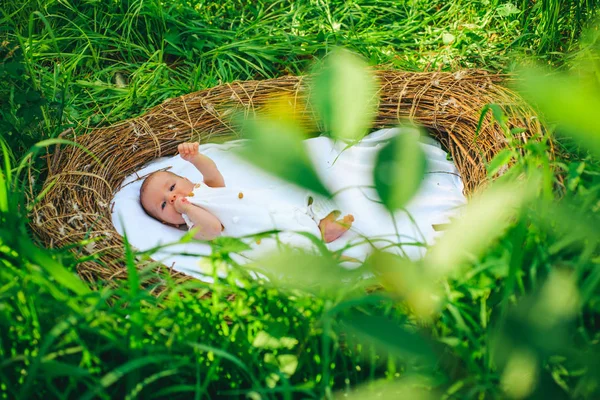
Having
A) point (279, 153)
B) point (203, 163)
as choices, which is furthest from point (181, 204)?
point (279, 153)

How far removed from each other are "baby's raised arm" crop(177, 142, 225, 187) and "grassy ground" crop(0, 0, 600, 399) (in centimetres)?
50

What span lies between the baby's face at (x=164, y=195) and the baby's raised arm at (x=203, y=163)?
3.9 inches

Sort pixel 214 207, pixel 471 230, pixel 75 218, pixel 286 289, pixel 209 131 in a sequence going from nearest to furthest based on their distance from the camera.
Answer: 1. pixel 471 230
2. pixel 286 289
3. pixel 75 218
4. pixel 214 207
5. pixel 209 131

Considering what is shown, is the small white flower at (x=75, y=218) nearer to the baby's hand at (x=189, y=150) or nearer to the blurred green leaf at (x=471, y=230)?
the baby's hand at (x=189, y=150)

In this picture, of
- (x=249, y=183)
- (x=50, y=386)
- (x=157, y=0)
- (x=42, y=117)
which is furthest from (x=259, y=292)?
(x=157, y=0)

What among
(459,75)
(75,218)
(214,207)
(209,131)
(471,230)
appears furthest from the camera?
(209,131)

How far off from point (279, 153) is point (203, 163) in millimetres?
2050

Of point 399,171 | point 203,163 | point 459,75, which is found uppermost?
point 399,171

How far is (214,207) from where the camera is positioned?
2199 mm

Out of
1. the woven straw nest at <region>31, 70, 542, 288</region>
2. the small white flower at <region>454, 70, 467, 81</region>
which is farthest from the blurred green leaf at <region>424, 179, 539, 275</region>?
the small white flower at <region>454, 70, 467, 81</region>

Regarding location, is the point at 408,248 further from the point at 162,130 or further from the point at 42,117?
the point at 42,117

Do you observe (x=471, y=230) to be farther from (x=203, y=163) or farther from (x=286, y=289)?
(x=203, y=163)

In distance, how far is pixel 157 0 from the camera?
2.82 m

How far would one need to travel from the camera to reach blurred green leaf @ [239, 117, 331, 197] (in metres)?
0.28
